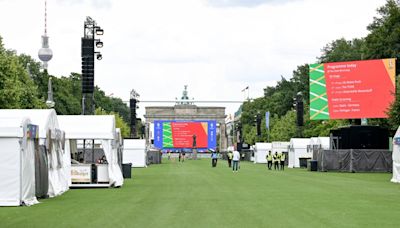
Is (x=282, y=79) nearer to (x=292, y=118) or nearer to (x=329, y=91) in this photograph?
(x=292, y=118)

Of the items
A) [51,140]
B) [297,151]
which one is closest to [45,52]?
[297,151]

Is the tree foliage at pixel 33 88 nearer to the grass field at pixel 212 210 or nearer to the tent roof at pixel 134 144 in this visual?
the tent roof at pixel 134 144

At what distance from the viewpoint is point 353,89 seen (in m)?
48.8

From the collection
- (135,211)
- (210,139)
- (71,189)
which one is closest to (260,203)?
(135,211)

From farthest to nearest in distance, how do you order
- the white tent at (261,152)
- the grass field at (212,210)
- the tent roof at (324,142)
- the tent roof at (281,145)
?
the white tent at (261,152), the tent roof at (281,145), the tent roof at (324,142), the grass field at (212,210)

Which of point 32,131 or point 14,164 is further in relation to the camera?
point 32,131

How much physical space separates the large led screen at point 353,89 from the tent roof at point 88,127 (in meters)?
20.8

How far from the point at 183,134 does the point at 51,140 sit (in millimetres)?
73349

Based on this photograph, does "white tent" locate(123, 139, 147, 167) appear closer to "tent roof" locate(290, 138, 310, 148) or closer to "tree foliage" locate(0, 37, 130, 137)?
"tree foliage" locate(0, 37, 130, 137)

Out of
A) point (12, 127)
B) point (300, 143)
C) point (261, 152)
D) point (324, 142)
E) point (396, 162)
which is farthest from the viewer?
point (261, 152)

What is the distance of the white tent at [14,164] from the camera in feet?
70.6

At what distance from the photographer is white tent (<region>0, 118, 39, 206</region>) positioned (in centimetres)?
2152

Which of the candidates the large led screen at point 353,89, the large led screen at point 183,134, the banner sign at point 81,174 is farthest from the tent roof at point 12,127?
the large led screen at point 183,134

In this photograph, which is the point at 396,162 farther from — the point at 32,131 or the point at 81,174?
the point at 32,131
